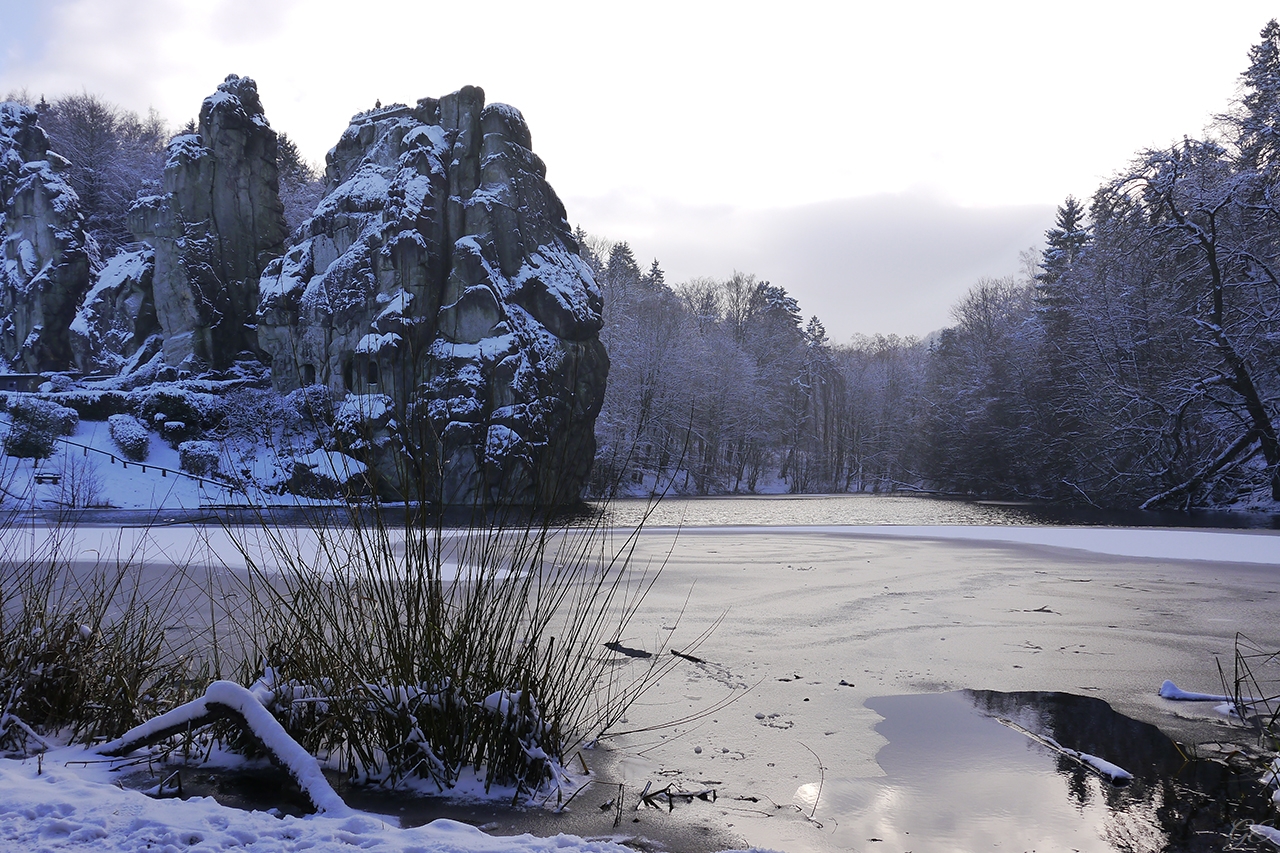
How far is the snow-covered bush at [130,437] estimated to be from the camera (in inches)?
1069

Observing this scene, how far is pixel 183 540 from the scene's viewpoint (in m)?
12.1

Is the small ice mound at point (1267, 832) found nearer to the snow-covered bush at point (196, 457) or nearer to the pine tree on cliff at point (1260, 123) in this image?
the pine tree on cliff at point (1260, 123)

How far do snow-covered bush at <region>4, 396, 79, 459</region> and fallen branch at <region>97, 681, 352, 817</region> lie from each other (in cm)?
2609

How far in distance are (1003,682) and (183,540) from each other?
12186mm

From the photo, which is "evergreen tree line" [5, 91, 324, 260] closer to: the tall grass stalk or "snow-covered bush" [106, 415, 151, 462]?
"snow-covered bush" [106, 415, 151, 462]

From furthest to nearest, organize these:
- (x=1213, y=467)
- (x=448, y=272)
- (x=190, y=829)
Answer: (x=448, y=272), (x=1213, y=467), (x=190, y=829)

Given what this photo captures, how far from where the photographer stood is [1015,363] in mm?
35469

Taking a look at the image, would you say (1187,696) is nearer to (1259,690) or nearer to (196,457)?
(1259,690)

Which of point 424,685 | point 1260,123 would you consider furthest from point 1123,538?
point 1260,123

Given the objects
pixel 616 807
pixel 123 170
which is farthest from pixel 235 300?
pixel 616 807

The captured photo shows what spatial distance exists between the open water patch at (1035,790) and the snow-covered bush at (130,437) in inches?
1195

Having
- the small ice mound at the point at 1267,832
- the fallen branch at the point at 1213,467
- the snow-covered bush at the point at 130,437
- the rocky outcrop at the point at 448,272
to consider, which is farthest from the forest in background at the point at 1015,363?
the snow-covered bush at the point at 130,437

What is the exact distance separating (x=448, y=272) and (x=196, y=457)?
455 inches

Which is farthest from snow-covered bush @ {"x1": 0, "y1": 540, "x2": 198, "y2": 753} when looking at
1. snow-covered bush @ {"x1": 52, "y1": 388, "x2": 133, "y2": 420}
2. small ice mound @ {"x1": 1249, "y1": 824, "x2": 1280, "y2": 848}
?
snow-covered bush @ {"x1": 52, "y1": 388, "x2": 133, "y2": 420}
